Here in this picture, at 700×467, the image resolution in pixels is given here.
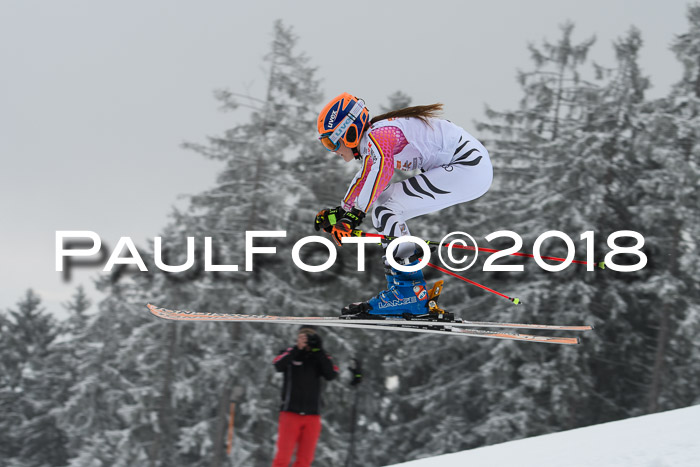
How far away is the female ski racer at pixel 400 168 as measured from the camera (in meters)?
4.39

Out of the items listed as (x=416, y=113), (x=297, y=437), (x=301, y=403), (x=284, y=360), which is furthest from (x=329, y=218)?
(x=297, y=437)

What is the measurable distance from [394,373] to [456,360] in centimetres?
200

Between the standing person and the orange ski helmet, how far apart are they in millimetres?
1648

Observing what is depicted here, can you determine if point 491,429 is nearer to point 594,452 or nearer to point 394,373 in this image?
point 394,373

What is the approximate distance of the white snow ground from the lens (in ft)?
11.9

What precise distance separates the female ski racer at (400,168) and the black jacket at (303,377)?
0.86 m

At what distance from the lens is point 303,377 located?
539 cm

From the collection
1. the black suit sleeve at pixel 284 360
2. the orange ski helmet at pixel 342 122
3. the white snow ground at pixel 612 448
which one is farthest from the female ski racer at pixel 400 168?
the white snow ground at pixel 612 448

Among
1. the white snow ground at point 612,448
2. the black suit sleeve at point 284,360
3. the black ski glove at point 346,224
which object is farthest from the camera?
the black suit sleeve at point 284,360

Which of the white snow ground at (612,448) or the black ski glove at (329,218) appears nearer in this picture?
the white snow ground at (612,448)

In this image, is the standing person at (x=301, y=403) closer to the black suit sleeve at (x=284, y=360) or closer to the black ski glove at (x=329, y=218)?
the black suit sleeve at (x=284, y=360)

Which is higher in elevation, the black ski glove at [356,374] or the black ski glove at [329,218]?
the black ski glove at [329,218]

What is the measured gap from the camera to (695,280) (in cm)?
1507

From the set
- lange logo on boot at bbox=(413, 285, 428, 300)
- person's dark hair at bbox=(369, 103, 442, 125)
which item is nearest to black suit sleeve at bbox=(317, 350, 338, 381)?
lange logo on boot at bbox=(413, 285, 428, 300)
